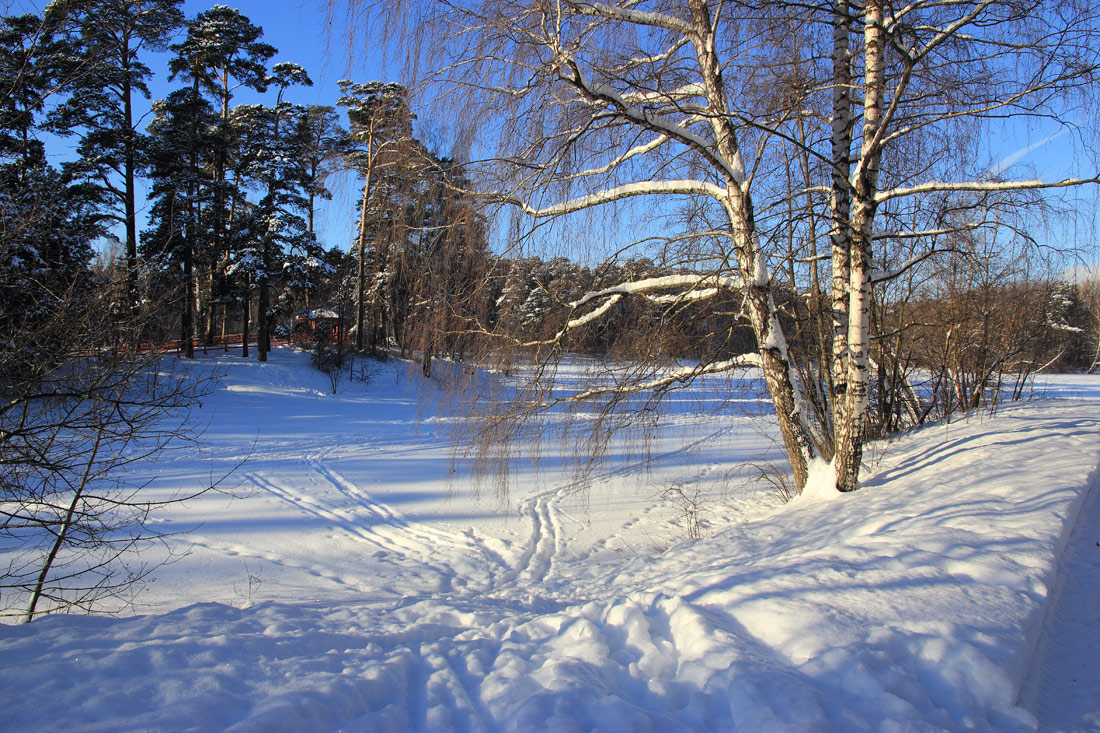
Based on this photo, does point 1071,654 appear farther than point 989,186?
No

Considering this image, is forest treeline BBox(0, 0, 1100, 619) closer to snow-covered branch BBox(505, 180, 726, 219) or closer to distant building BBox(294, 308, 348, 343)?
snow-covered branch BBox(505, 180, 726, 219)

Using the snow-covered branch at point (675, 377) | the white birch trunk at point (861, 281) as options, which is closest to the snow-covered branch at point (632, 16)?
the white birch trunk at point (861, 281)

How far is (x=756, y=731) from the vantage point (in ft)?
5.90

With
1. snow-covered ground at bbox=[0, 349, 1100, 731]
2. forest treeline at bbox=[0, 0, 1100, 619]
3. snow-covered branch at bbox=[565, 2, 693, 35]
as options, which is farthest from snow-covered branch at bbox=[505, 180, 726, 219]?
Result: snow-covered ground at bbox=[0, 349, 1100, 731]

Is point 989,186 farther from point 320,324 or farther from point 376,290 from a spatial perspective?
point 320,324

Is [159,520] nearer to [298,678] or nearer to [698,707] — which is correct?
[298,678]

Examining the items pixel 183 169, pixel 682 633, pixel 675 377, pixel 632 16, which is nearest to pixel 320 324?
pixel 183 169

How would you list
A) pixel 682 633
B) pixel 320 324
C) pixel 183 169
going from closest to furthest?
pixel 682 633
pixel 183 169
pixel 320 324

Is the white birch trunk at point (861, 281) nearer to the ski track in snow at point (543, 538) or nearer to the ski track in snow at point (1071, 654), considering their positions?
the ski track in snow at point (543, 538)

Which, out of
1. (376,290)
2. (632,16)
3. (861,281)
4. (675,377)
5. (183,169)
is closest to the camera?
(632,16)

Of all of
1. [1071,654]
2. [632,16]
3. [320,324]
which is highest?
[632,16]

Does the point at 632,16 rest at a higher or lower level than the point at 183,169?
lower

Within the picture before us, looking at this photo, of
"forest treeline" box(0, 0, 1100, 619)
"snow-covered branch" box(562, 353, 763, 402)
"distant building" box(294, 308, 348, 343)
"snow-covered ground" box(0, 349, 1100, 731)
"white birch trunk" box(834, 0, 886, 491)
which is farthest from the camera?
"distant building" box(294, 308, 348, 343)

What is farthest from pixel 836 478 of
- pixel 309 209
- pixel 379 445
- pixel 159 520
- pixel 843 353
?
pixel 309 209
